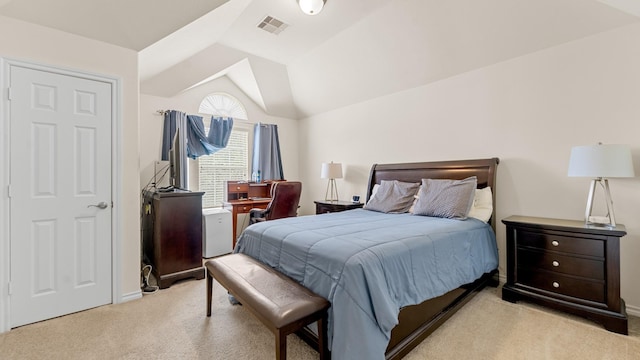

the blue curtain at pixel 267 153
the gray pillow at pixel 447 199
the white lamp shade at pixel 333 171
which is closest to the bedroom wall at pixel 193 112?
the blue curtain at pixel 267 153

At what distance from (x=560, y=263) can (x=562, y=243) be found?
176 millimetres

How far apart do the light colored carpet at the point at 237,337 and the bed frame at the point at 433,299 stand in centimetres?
10

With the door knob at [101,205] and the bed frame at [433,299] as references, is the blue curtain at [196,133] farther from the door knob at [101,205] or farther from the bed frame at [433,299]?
the bed frame at [433,299]

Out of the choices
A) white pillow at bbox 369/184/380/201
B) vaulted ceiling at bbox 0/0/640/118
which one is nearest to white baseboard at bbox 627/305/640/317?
vaulted ceiling at bbox 0/0/640/118

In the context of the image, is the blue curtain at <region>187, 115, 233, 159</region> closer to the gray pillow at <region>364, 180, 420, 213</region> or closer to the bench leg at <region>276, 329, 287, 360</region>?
the gray pillow at <region>364, 180, 420, 213</region>

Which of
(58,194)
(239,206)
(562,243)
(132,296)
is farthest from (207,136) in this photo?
(562,243)

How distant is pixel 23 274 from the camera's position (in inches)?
88.0

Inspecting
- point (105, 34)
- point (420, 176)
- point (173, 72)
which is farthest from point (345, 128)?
point (105, 34)

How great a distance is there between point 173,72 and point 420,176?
12.2 ft

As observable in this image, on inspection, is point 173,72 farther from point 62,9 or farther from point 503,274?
point 503,274

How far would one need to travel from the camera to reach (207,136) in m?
4.66

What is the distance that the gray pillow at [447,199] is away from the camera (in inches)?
112

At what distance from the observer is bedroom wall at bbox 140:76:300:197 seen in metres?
4.07

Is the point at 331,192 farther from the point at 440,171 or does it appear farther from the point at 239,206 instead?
the point at 440,171
